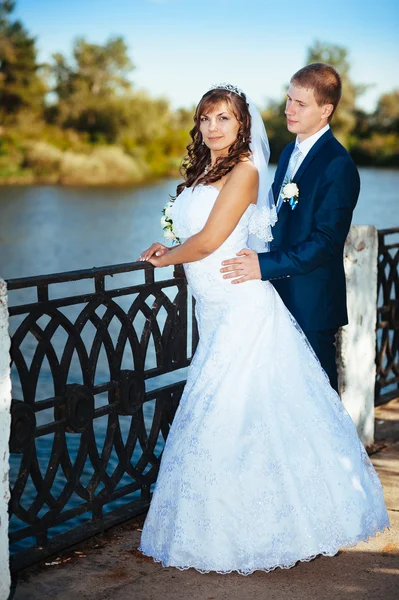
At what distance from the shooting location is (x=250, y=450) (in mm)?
Result: 3393

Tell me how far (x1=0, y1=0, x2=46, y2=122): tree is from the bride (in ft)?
199

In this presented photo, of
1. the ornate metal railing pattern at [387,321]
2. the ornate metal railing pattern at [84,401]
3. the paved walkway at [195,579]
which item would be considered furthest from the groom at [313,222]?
the ornate metal railing pattern at [387,321]

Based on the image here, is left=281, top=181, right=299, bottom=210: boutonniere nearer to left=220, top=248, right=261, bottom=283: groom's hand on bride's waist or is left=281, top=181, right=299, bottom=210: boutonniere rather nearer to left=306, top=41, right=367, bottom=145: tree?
left=220, top=248, right=261, bottom=283: groom's hand on bride's waist

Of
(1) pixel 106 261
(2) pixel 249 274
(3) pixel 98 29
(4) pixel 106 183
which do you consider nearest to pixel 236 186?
(2) pixel 249 274

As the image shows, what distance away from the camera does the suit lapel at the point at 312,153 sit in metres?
3.66

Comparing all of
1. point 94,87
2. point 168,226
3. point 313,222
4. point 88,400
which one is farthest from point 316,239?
point 94,87

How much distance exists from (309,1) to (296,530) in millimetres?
96897

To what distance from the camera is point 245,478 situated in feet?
11.0

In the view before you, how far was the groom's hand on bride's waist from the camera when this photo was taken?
3.47 meters

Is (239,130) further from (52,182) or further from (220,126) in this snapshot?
(52,182)

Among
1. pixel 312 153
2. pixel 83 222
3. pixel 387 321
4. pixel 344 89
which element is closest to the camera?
pixel 312 153

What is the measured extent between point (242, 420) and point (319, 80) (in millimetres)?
1463

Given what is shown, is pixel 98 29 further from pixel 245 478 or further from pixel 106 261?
pixel 245 478

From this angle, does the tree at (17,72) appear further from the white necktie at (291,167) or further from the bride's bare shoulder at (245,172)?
the bride's bare shoulder at (245,172)
